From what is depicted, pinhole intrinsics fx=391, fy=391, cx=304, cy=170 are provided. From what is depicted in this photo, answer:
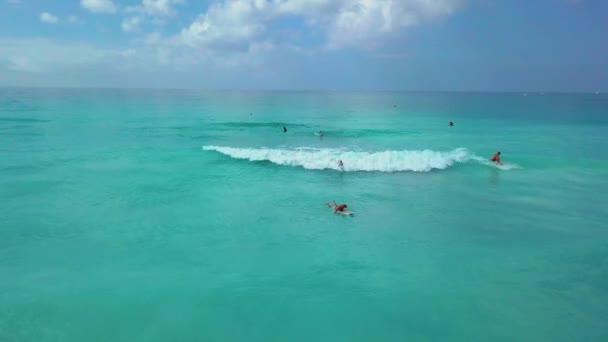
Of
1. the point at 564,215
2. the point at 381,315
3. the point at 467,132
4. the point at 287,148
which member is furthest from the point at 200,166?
the point at 467,132

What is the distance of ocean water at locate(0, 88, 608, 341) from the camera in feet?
32.9

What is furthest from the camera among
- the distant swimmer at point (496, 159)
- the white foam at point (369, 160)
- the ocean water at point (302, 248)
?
the distant swimmer at point (496, 159)

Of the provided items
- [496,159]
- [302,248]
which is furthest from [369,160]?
[302,248]

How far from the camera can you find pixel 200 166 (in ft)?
89.0

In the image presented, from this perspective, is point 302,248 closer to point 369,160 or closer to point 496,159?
point 369,160

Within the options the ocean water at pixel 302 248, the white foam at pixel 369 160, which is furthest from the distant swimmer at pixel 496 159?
the white foam at pixel 369 160

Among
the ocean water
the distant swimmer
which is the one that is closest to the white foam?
the ocean water

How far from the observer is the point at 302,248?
557 inches

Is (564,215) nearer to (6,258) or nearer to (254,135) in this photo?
(6,258)

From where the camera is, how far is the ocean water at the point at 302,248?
1002cm

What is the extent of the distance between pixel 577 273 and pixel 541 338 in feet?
13.8

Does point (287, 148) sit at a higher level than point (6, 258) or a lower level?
higher

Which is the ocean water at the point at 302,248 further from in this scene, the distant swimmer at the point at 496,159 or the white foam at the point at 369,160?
the distant swimmer at the point at 496,159

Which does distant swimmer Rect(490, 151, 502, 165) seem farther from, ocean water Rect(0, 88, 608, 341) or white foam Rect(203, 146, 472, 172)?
white foam Rect(203, 146, 472, 172)
